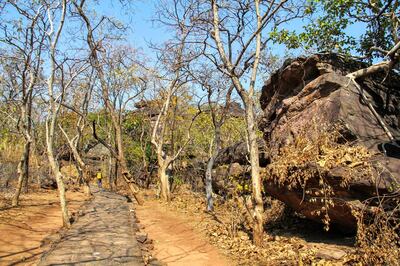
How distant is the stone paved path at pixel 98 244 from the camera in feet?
28.1

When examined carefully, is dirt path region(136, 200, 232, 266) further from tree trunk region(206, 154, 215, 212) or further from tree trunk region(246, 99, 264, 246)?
tree trunk region(206, 154, 215, 212)

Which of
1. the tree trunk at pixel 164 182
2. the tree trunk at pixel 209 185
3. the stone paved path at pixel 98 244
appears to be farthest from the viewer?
the tree trunk at pixel 164 182

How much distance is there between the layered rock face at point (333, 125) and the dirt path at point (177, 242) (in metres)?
2.37

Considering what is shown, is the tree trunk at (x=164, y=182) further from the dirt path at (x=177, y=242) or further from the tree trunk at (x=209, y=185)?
the tree trunk at (x=209, y=185)

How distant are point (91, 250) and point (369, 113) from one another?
7582mm

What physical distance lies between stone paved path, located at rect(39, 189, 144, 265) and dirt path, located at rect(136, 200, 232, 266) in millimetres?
641

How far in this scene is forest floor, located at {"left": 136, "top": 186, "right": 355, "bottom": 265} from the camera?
8.05m

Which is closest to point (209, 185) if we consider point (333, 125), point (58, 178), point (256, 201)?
point (58, 178)

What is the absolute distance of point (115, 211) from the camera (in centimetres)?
1775

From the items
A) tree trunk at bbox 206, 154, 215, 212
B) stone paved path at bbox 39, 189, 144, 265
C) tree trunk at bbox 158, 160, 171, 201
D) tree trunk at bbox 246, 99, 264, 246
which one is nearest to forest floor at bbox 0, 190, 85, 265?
stone paved path at bbox 39, 189, 144, 265

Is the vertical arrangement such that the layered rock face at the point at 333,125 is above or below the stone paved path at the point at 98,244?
above

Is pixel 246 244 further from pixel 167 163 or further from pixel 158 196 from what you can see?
pixel 158 196

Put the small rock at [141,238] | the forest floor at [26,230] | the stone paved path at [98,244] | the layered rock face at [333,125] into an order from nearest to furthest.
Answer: the layered rock face at [333,125]
the stone paved path at [98,244]
the forest floor at [26,230]
the small rock at [141,238]

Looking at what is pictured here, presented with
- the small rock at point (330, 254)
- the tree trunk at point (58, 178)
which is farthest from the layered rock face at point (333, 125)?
the tree trunk at point (58, 178)
